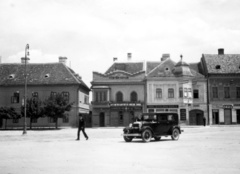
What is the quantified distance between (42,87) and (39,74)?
7.80 feet

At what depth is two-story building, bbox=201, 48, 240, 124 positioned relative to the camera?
50.2 meters

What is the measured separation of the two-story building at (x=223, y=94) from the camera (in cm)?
5016

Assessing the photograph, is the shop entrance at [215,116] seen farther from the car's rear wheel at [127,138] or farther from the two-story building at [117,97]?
the car's rear wheel at [127,138]

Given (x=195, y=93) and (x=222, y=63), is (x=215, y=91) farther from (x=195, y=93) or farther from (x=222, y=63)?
(x=222, y=63)

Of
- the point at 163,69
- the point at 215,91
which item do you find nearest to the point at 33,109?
the point at 163,69

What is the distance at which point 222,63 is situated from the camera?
51750 mm

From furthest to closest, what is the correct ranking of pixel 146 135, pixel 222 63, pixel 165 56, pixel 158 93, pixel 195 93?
pixel 165 56
pixel 222 63
pixel 195 93
pixel 158 93
pixel 146 135

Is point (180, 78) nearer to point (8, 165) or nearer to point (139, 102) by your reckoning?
point (139, 102)

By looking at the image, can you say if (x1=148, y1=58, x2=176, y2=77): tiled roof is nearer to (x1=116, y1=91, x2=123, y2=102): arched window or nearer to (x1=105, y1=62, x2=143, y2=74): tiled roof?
(x1=105, y1=62, x2=143, y2=74): tiled roof

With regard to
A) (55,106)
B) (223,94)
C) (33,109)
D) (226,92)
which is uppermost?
(226,92)

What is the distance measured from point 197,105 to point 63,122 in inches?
796

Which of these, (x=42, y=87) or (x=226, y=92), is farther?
(x=226, y=92)

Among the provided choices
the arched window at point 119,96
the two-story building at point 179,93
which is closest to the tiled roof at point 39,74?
the arched window at point 119,96

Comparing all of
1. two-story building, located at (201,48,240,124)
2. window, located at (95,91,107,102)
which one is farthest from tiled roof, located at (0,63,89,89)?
two-story building, located at (201,48,240,124)
